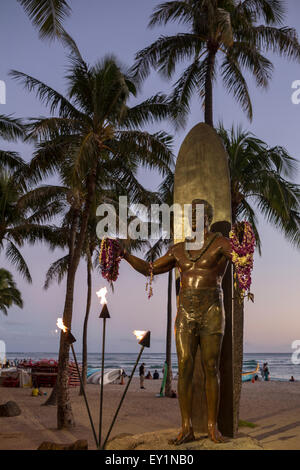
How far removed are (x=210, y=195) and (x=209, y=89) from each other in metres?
6.11

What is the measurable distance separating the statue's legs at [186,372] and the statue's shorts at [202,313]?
69mm

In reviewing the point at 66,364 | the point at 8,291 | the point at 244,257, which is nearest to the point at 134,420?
the point at 66,364

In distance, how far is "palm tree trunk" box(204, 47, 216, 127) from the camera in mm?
11161

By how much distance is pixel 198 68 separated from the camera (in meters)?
13.2

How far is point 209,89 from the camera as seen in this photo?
11727 millimetres

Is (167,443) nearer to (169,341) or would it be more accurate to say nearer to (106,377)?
(169,341)

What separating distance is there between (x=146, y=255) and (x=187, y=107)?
1134 cm

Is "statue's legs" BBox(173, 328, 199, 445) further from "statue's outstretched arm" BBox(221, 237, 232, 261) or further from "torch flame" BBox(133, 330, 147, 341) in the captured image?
"statue's outstretched arm" BBox(221, 237, 232, 261)

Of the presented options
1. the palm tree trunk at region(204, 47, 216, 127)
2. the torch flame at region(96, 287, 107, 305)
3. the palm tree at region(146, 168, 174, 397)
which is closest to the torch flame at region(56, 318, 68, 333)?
the torch flame at region(96, 287, 107, 305)

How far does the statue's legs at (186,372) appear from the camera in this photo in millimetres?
5219

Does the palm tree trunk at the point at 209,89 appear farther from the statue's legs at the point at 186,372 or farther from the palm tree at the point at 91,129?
the statue's legs at the point at 186,372

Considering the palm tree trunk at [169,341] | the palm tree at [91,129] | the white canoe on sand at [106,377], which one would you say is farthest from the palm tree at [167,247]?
the white canoe on sand at [106,377]

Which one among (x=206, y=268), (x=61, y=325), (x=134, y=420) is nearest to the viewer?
(x=206, y=268)

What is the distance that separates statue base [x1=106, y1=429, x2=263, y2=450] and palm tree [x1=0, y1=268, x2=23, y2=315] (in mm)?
34625
